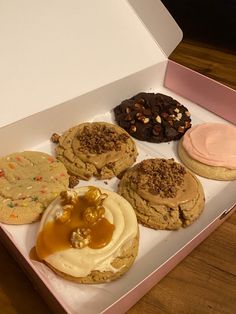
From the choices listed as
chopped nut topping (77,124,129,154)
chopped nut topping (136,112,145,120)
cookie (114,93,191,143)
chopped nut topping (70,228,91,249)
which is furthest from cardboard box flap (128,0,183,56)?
chopped nut topping (70,228,91,249)

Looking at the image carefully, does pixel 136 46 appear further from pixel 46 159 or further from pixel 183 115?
pixel 46 159

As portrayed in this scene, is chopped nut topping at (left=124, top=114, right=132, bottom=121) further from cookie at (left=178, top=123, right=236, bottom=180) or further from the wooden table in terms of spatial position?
the wooden table

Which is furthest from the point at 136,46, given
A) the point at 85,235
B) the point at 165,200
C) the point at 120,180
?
the point at 85,235

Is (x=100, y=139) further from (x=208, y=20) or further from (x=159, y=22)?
(x=208, y=20)

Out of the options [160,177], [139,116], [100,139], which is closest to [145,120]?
[139,116]

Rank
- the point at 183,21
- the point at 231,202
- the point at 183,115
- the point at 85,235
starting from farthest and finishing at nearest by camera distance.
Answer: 1. the point at 183,21
2. the point at 183,115
3. the point at 231,202
4. the point at 85,235

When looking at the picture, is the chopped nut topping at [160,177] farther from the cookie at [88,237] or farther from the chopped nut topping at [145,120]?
the chopped nut topping at [145,120]

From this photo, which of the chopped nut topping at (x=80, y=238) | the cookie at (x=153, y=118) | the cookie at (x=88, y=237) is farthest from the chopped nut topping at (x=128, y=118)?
the chopped nut topping at (x=80, y=238)

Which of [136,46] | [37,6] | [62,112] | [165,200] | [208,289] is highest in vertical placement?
[37,6]
